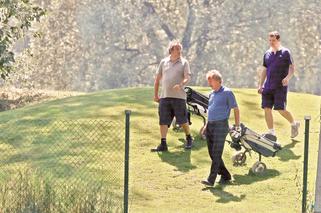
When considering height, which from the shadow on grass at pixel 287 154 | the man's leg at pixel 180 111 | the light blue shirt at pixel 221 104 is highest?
the light blue shirt at pixel 221 104

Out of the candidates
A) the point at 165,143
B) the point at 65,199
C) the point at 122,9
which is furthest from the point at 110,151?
the point at 122,9

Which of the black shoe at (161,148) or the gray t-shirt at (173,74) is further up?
the gray t-shirt at (173,74)

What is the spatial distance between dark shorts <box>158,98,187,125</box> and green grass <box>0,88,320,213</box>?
2.13 ft

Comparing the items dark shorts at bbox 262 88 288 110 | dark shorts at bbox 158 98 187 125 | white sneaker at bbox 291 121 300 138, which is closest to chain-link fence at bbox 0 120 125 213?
dark shorts at bbox 158 98 187 125

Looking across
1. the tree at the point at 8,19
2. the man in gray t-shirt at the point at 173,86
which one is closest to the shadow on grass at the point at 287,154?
the man in gray t-shirt at the point at 173,86

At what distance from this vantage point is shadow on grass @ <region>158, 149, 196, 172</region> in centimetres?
1151

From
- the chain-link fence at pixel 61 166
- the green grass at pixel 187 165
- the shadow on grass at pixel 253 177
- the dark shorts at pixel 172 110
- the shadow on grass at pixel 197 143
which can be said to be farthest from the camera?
the shadow on grass at pixel 197 143

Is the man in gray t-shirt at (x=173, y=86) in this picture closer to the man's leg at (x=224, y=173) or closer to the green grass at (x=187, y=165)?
the green grass at (x=187, y=165)

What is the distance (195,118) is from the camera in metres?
14.9

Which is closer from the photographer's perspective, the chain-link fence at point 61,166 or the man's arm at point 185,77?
the chain-link fence at point 61,166

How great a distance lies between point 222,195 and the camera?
10102mm

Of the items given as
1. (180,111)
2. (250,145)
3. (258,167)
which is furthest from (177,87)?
(258,167)

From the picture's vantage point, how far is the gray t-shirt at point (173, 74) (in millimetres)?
11484

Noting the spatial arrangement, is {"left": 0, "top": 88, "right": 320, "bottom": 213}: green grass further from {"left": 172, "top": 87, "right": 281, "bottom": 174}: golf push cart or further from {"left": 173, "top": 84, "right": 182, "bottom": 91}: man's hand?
{"left": 173, "top": 84, "right": 182, "bottom": 91}: man's hand
